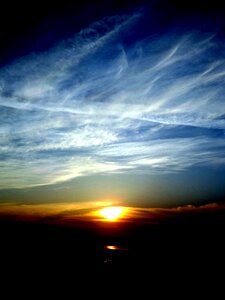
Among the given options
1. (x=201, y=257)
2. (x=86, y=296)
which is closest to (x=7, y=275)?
(x=86, y=296)

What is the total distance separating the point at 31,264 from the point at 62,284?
6635 millimetres

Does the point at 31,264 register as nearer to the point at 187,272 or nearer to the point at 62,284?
the point at 62,284

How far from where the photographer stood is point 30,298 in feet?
33.8

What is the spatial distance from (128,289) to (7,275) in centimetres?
774

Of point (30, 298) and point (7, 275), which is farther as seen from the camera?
point (7, 275)

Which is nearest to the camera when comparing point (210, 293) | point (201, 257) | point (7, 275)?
point (210, 293)

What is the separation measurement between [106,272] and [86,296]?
4216 millimetres

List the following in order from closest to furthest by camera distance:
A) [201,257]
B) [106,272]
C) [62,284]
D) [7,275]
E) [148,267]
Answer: [62,284] < [7,275] < [106,272] < [148,267] < [201,257]

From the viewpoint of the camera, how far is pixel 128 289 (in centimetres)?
1184

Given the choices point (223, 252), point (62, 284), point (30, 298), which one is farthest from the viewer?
point (223, 252)

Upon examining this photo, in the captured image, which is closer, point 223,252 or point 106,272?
point 106,272

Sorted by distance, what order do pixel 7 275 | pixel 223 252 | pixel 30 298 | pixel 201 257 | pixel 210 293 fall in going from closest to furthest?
1. pixel 30 298
2. pixel 210 293
3. pixel 7 275
4. pixel 201 257
5. pixel 223 252

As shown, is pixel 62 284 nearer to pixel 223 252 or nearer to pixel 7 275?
pixel 7 275

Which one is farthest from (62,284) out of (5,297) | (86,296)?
(5,297)
